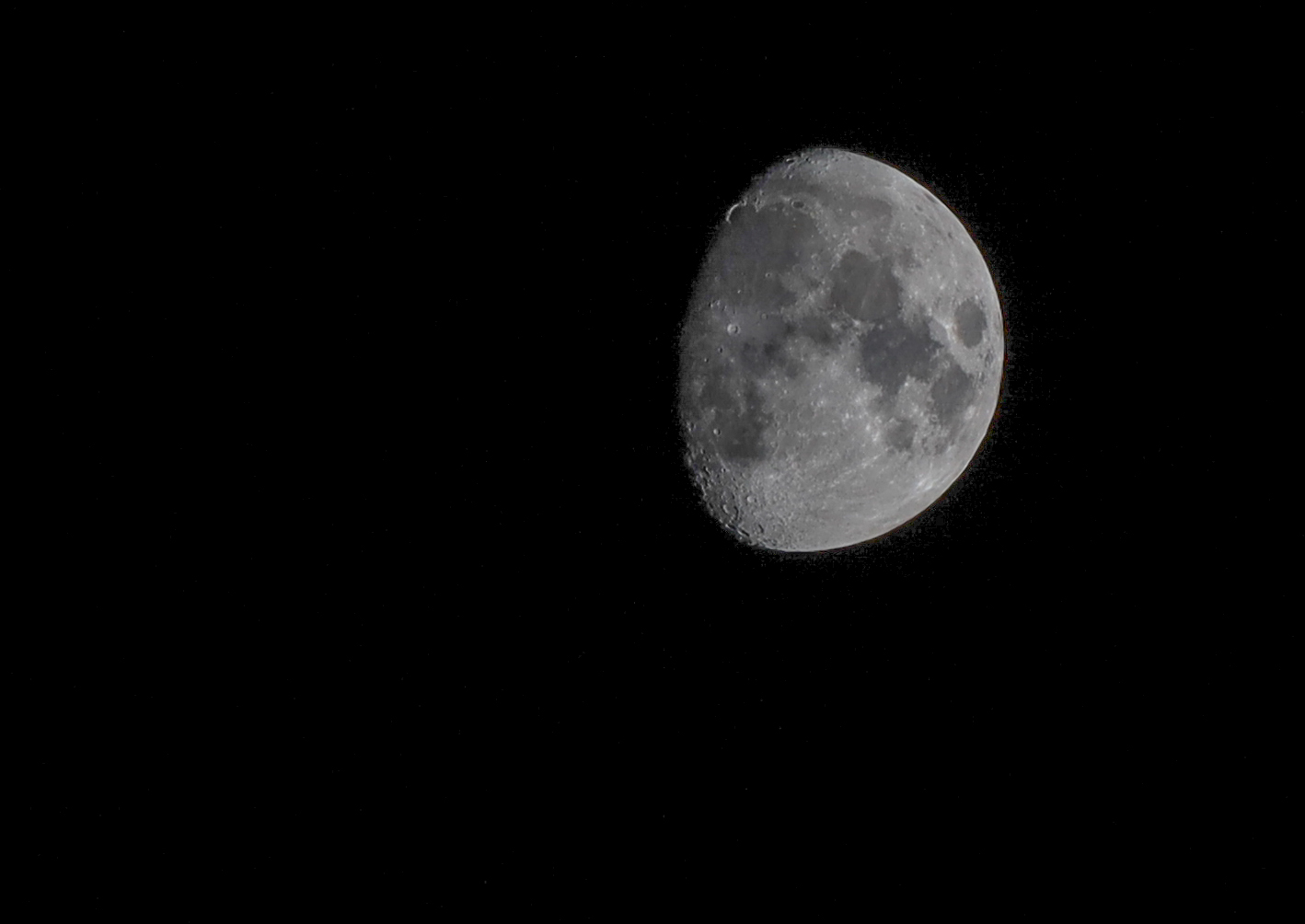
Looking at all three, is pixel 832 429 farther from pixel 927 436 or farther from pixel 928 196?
pixel 928 196

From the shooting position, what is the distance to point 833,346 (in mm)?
3498

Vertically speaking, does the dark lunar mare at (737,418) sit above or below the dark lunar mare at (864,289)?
below

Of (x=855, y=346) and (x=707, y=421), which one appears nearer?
(x=855, y=346)

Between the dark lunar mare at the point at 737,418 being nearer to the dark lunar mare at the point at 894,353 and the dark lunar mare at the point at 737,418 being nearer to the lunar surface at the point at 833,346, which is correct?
the lunar surface at the point at 833,346

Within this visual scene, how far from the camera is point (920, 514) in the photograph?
177 inches

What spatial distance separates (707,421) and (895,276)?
1.04 meters

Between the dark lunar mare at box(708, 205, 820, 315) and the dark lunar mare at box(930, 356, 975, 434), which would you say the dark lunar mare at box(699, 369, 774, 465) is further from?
the dark lunar mare at box(930, 356, 975, 434)

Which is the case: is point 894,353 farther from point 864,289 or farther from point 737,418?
point 737,418

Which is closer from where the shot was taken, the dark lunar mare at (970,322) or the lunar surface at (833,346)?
the lunar surface at (833,346)

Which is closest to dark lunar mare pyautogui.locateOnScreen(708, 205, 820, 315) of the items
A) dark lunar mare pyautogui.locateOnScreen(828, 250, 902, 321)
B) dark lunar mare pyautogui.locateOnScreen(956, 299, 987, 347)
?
dark lunar mare pyautogui.locateOnScreen(828, 250, 902, 321)

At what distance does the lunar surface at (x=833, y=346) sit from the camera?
3.52 meters

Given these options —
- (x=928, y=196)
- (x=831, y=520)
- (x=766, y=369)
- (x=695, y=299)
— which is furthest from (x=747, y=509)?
(x=928, y=196)

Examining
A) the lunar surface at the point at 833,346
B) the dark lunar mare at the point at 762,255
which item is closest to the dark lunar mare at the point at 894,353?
the lunar surface at the point at 833,346

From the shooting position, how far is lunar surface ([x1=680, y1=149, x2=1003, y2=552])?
3.52 meters
